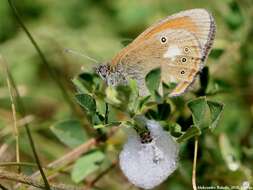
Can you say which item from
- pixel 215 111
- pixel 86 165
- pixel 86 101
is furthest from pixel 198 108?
pixel 86 165

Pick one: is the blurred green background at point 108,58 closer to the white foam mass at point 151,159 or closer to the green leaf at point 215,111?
the white foam mass at point 151,159

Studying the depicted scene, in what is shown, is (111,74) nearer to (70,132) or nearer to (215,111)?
(70,132)

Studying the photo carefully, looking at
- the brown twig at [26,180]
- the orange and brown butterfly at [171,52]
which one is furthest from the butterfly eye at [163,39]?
the brown twig at [26,180]

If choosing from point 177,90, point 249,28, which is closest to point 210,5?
point 249,28

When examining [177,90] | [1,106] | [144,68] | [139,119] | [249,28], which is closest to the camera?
[139,119]

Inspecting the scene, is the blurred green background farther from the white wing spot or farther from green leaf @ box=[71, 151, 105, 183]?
the white wing spot

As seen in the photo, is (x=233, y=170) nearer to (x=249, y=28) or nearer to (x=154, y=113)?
(x=154, y=113)
